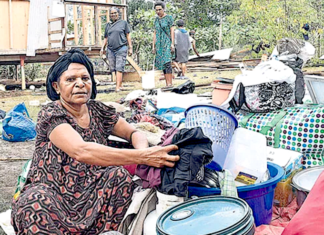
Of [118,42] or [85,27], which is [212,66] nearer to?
[85,27]

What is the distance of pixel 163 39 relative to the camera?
9.36 m

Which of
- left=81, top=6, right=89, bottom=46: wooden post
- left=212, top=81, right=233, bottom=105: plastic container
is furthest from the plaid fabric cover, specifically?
left=81, top=6, right=89, bottom=46: wooden post

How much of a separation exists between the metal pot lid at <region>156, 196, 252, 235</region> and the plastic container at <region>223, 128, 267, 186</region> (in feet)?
2.01

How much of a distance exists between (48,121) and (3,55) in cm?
943

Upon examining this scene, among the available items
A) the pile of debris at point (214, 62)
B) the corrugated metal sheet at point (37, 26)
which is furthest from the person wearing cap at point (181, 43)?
the corrugated metal sheet at point (37, 26)

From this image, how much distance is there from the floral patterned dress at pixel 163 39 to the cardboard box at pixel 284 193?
6553 mm

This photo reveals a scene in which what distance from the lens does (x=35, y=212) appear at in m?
2.27

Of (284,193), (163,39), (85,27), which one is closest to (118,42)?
(163,39)

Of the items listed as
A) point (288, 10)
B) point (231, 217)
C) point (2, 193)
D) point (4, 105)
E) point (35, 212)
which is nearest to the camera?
point (231, 217)

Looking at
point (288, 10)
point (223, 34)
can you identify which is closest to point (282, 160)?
point (288, 10)

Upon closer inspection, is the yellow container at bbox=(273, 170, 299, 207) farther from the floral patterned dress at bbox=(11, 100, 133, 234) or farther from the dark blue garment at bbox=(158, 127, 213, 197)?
the floral patterned dress at bbox=(11, 100, 133, 234)

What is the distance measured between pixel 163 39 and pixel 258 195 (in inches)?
284

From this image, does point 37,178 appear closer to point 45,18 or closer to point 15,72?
point 45,18

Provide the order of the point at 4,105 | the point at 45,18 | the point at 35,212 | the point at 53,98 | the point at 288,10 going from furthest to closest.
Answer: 1. the point at 45,18
2. the point at 288,10
3. the point at 4,105
4. the point at 53,98
5. the point at 35,212
